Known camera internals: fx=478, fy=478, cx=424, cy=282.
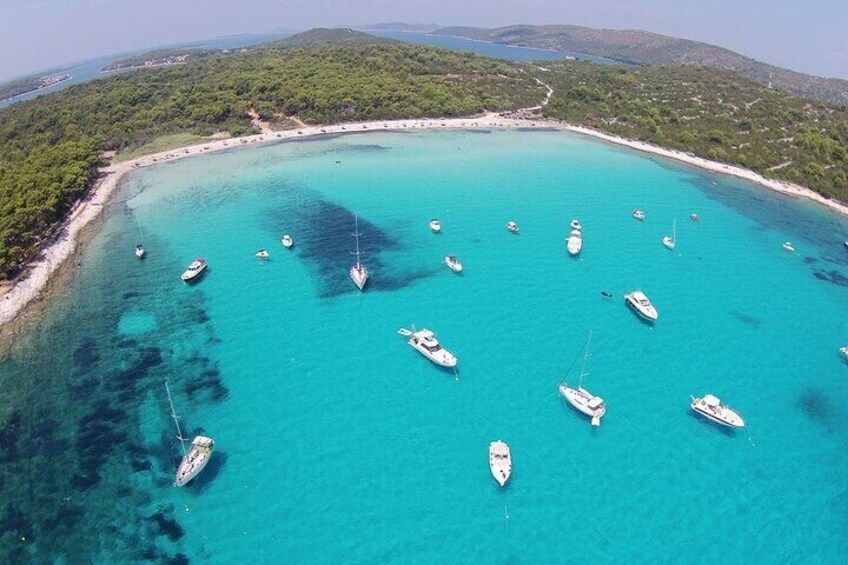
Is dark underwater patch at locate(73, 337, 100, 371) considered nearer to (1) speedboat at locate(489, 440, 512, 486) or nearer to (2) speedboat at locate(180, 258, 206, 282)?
Answer: (2) speedboat at locate(180, 258, 206, 282)

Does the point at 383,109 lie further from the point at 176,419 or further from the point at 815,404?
the point at 815,404

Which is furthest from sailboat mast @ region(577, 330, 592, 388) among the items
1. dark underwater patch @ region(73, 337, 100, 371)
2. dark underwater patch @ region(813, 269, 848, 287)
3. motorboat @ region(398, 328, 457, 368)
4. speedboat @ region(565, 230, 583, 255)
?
dark underwater patch @ region(73, 337, 100, 371)

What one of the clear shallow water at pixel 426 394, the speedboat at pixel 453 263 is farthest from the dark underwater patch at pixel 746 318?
the speedboat at pixel 453 263

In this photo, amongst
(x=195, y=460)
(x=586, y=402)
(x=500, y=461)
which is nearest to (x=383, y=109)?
(x=586, y=402)

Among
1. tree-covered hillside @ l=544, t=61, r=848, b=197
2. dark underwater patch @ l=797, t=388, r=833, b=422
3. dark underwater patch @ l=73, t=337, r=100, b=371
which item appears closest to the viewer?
dark underwater patch @ l=797, t=388, r=833, b=422

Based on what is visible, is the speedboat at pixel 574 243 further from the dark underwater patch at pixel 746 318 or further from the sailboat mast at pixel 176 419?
the sailboat mast at pixel 176 419

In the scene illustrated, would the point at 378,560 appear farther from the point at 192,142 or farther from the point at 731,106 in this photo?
the point at 731,106
